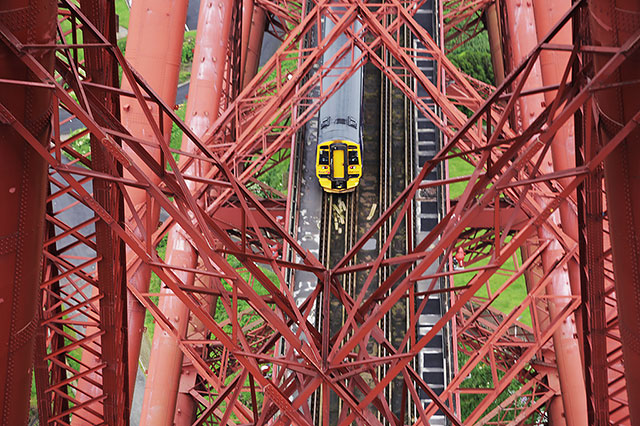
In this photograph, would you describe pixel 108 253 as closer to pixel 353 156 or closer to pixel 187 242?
pixel 187 242

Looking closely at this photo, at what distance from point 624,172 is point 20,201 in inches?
246

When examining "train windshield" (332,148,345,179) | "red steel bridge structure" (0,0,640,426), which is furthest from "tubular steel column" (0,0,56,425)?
"train windshield" (332,148,345,179)

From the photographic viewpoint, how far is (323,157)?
2897 cm

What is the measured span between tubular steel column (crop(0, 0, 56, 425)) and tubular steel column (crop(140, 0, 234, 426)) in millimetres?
10128

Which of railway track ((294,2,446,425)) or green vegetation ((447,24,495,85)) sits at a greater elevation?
green vegetation ((447,24,495,85))

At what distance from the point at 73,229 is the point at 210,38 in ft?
40.4

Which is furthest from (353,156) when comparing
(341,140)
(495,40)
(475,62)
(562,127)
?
(475,62)

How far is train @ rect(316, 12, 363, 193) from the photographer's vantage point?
2881cm

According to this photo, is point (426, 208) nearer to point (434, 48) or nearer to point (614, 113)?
point (434, 48)

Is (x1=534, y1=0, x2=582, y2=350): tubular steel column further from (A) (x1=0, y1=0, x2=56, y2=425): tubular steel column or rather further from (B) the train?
(A) (x1=0, y1=0, x2=56, y2=425): tubular steel column

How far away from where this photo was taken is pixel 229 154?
18.5 m

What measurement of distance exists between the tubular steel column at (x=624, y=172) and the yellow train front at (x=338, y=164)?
66.5ft

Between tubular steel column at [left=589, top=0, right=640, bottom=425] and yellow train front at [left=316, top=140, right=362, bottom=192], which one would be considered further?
yellow train front at [left=316, top=140, right=362, bottom=192]

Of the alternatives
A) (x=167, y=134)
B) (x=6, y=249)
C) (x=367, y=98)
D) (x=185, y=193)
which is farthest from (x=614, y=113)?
(x=367, y=98)
